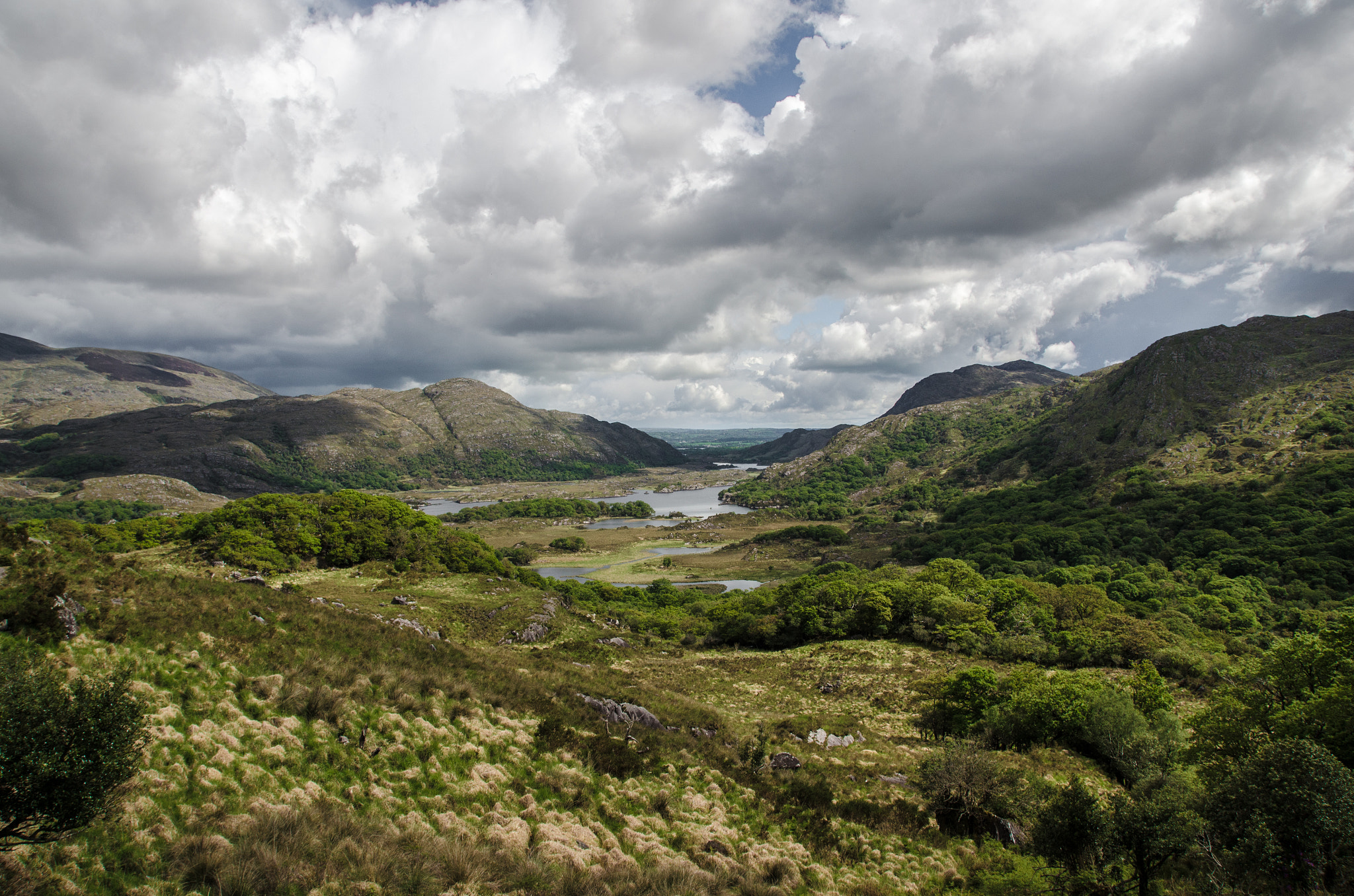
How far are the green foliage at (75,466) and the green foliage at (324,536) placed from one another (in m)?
185

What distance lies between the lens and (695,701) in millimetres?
31844

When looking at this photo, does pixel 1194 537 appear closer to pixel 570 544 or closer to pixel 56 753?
pixel 570 544

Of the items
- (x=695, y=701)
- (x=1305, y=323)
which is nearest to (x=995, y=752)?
(x=695, y=701)

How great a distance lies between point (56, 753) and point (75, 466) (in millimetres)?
256286

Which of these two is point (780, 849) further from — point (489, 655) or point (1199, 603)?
point (1199, 603)

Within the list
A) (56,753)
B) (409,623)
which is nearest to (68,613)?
(56,753)

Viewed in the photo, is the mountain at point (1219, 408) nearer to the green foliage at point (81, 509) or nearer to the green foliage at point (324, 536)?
the green foliage at point (324, 536)

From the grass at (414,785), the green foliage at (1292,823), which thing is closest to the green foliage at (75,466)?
the grass at (414,785)

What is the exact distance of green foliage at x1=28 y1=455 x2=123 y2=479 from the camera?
587 ft

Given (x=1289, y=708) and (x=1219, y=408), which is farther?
(x=1219, y=408)

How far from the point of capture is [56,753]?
7863 millimetres

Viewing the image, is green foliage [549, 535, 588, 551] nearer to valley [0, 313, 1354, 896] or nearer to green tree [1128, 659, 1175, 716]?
valley [0, 313, 1354, 896]

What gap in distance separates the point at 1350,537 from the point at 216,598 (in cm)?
13681

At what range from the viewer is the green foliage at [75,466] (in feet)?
587
